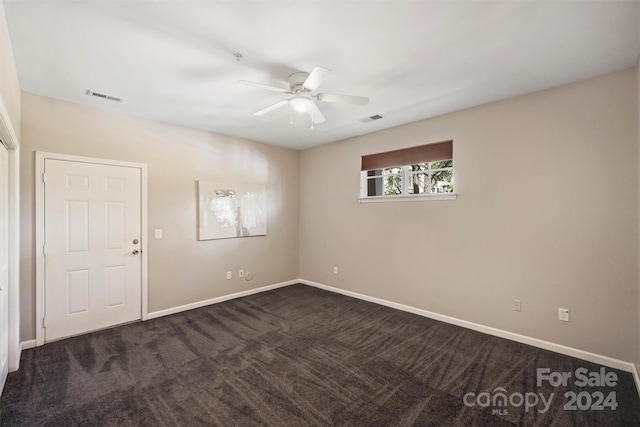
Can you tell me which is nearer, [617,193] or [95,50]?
[95,50]

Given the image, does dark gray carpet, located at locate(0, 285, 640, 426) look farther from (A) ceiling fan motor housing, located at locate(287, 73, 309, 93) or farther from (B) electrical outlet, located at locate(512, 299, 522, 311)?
(A) ceiling fan motor housing, located at locate(287, 73, 309, 93)

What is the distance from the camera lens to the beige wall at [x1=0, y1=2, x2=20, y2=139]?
1.77 meters

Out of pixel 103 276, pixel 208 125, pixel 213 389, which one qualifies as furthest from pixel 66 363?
pixel 208 125

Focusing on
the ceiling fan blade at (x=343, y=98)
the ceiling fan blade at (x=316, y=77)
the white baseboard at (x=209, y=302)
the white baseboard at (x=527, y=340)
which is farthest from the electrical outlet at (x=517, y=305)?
the white baseboard at (x=209, y=302)

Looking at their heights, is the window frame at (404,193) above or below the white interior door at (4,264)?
above

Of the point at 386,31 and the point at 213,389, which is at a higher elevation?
the point at 386,31

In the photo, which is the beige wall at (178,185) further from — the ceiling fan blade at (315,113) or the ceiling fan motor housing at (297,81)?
the ceiling fan motor housing at (297,81)

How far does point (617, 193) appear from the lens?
246 centimetres

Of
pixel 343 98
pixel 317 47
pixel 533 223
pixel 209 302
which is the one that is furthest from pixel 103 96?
pixel 533 223

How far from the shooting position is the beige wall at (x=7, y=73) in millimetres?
1771

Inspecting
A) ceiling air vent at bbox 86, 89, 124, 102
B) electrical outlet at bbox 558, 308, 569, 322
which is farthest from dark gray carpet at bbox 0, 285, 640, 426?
ceiling air vent at bbox 86, 89, 124, 102

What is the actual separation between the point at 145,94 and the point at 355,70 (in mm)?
2160

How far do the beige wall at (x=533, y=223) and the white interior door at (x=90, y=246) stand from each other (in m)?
3.31

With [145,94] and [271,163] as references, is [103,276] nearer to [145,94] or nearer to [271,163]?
[145,94]
